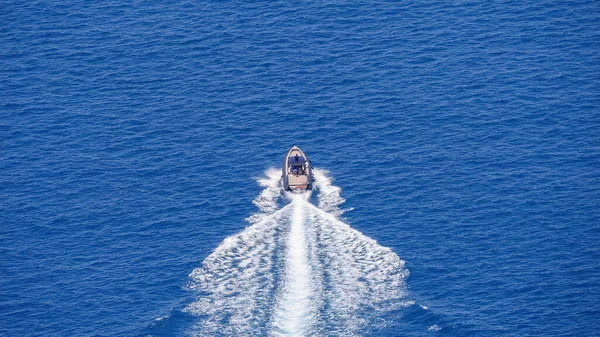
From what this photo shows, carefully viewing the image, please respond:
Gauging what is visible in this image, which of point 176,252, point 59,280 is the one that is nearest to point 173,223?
point 176,252

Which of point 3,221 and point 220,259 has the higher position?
Result: point 3,221

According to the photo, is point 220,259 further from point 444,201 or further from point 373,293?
point 444,201

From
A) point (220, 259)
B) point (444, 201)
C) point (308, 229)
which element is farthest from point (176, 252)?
point (444, 201)

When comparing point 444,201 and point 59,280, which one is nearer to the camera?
point 59,280

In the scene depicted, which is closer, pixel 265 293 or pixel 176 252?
pixel 265 293

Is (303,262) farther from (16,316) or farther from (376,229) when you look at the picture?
(16,316)
